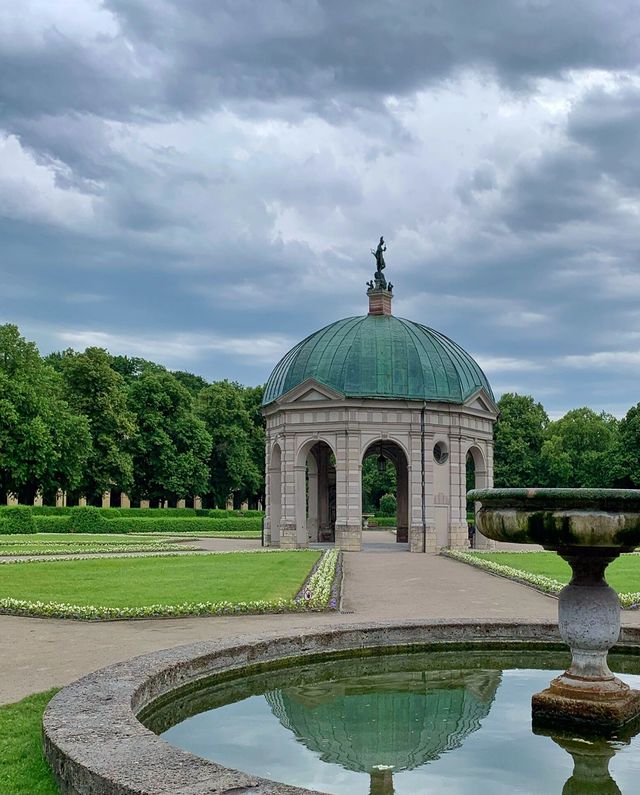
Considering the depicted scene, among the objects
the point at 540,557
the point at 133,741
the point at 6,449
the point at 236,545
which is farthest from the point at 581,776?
the point at 6,449

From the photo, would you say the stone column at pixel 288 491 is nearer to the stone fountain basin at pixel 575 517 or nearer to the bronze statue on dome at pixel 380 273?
the bronze statue on dome at pixel 380 273

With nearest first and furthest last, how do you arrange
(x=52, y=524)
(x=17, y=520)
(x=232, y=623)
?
(x=232, y=623)
(x=17, y=520)
(x=52, y=524)

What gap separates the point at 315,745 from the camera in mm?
7426

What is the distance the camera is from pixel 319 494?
46.4 meters

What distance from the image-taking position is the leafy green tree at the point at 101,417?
5991 centimetres

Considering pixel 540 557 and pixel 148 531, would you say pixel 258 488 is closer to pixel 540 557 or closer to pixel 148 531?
pixel 148 531

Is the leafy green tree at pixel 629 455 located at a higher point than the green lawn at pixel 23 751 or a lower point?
higher

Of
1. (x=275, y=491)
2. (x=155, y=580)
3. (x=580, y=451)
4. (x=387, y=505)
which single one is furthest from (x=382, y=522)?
(x=155, y=580)

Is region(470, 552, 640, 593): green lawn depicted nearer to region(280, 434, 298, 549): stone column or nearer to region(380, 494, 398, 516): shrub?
region(280, 434, 298, 549): stone column

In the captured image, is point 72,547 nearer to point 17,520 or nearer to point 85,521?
point 17,520

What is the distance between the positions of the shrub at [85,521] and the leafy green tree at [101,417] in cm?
833

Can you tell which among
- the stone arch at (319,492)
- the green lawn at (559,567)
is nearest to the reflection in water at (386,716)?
the green lawn at (559,567)

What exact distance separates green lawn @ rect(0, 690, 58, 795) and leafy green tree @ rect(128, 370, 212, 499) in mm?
55981

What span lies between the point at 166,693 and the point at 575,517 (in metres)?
4.51
